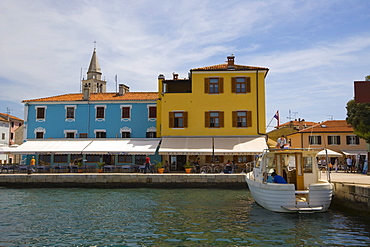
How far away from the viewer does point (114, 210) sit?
14812 millimetres

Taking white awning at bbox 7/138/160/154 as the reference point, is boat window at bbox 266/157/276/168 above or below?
below

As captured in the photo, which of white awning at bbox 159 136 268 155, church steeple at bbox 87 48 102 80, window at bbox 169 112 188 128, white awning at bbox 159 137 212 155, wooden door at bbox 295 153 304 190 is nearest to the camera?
wooden door at bbox 295 153 304 190

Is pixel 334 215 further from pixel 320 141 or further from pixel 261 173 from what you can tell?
pixel 320 141

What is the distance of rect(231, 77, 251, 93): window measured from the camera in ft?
95.3

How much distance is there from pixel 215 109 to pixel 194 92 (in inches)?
88.7

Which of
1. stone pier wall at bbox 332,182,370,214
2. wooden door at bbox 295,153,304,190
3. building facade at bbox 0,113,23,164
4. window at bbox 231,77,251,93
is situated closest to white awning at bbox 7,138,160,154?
window at bbox 231,77,251,93

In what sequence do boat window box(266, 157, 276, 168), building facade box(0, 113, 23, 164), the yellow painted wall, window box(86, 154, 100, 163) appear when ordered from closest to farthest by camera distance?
boat window box(266, 157, 276, 168), the yellow painted wall, window box(86, 154, 100, 163), building facade box(0, 113, 23, 164)

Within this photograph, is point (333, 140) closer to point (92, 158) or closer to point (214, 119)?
point (214, 119)

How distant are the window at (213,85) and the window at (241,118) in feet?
7.82

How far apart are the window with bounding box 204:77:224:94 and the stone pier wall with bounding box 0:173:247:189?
8.46m

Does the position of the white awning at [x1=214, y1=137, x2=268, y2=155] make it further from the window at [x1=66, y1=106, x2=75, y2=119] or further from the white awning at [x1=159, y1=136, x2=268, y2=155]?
the window at [x1=66, y1=106, x2=75, y2=119]

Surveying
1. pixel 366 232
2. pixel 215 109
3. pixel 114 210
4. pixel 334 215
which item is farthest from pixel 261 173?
pixel 215 109

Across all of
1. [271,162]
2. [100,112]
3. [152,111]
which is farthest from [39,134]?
[271,162]

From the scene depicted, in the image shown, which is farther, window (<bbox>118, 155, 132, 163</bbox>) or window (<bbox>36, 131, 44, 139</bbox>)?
window (<bbox>36, 131, 44, 139</bbox>)
